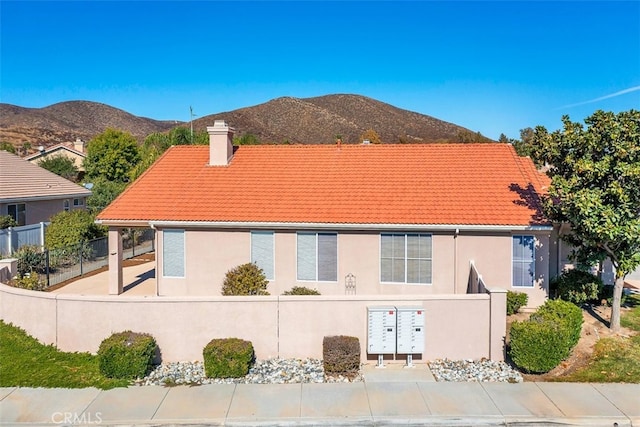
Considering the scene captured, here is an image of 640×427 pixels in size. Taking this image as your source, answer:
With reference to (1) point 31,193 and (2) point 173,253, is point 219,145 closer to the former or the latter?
(2) point 173,253

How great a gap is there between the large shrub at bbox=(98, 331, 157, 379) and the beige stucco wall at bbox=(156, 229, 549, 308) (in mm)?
5502

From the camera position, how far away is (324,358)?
35.2ft

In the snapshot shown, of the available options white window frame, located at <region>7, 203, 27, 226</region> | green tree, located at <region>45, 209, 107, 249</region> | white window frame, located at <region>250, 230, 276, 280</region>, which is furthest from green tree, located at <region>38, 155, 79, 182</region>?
white window frame, located at <region>250, 230, 276, 280</region>

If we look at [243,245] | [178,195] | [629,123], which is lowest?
[243,245]

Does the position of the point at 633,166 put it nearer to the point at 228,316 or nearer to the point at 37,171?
the point at 228,316

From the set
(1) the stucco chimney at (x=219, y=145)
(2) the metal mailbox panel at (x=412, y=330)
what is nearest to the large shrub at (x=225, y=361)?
(2) the metal mailbox panel at (x=412, y=330)

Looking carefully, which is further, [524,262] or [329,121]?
[329,121]

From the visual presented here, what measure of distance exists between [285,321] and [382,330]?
2.30 metres

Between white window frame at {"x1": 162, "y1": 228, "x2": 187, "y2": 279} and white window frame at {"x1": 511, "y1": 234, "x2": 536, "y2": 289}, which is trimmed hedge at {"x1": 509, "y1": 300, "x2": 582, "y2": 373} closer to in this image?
white window frame at {"x1": 511, "y1": 234, "x2": 536, "y2": 289}

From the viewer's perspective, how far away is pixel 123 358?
10.4 m

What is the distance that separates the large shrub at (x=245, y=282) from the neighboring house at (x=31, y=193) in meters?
16.1

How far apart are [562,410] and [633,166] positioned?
6485 mm

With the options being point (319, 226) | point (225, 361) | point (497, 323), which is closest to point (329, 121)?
point (319, 226)

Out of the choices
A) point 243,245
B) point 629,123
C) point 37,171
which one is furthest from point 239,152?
point 37,171
